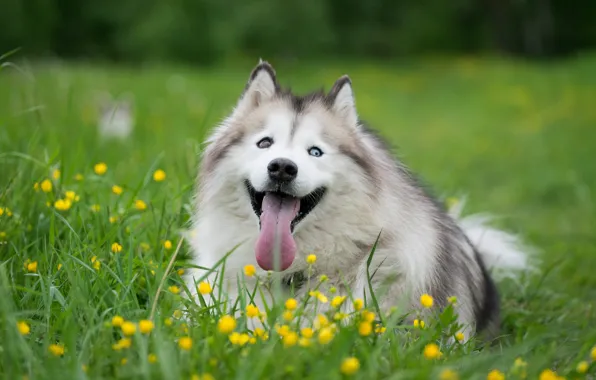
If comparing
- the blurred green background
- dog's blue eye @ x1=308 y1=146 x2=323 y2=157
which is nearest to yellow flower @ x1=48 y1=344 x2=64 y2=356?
dog's blue eye @ x1=308 y1=146 x2=323 y2=157

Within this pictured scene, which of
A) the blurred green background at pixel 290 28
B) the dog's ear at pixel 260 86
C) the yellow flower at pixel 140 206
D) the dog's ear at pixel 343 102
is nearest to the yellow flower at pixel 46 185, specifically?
the yellow flower at pixel 140 206

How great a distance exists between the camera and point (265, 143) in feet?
9.03

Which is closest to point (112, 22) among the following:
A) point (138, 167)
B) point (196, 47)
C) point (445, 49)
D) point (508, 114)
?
point (196, 47)

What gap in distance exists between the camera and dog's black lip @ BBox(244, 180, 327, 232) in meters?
2.71

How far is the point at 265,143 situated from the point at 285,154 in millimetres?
170

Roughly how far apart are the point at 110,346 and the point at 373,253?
3.42 ft

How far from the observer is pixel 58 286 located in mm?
2586

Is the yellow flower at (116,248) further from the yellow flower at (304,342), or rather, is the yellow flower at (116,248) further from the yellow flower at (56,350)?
the yellow flower at (304,342)

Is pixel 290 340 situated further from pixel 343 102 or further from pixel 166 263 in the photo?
pixel 343 102

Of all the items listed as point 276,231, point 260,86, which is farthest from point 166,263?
point 260,86

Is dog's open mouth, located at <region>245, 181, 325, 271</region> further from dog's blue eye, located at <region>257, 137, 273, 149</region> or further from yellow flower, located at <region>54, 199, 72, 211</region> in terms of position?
yellow flower, located at <region>54, 199, 72, 211</region>

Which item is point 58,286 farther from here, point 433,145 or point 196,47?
point 196,47

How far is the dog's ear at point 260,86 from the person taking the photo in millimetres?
2910

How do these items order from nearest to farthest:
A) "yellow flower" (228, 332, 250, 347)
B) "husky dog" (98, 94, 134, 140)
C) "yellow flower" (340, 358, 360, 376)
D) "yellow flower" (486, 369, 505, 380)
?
"yellow flower" (340, 358, 360, 376)
"yellow flower" (486, 369, 505, 380)
"yellow flower" (228, 332, 250, 347)
"husky dog" (98, 94, 134, 140)
